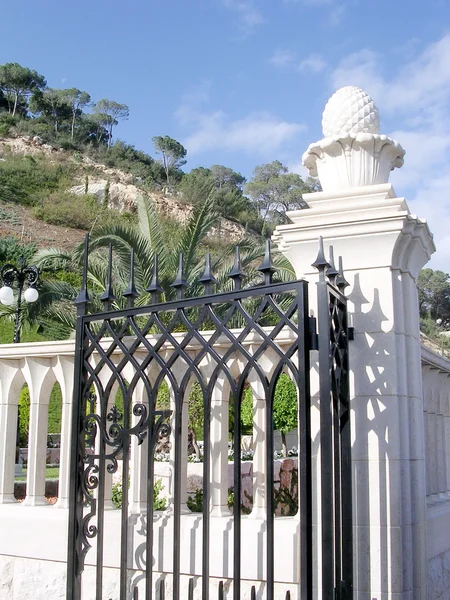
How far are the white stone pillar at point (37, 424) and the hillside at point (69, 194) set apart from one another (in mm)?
35077

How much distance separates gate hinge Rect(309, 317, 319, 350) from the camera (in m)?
2.52

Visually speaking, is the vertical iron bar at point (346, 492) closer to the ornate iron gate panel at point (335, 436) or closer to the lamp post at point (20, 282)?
the ornate iron gate panel at point (335, 436)

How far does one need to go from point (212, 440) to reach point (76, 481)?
700mm

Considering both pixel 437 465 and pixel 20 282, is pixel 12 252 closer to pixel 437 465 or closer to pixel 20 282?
pixel 20 282

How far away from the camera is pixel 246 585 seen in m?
2.97

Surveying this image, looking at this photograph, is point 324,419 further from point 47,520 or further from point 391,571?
point 47,520

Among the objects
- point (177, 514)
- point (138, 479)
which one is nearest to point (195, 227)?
point (138, 479)

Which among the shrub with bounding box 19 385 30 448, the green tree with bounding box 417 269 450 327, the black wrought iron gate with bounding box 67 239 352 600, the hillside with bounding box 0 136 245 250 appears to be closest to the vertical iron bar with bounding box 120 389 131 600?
the black wrought iron gate with bounding box 67 239 352 600

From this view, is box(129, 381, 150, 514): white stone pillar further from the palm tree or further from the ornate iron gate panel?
the palm tree

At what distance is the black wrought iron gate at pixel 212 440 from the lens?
246 centimetres

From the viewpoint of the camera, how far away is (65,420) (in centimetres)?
359

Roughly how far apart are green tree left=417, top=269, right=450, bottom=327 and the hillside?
712 inches

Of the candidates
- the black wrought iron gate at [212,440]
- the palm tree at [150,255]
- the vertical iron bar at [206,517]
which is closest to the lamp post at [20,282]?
the palm tree at [150,255]

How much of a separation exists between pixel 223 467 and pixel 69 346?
3.84ft
